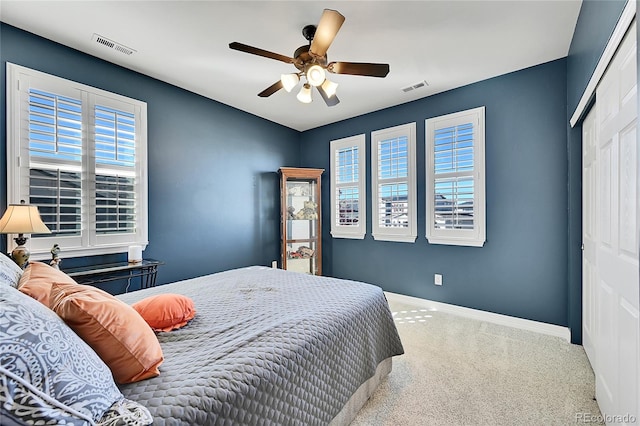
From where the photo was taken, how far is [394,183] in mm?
4023

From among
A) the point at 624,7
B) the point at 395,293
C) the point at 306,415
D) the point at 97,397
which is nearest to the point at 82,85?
the point at 97,397

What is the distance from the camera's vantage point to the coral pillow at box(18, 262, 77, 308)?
1074 mm

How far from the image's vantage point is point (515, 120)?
3.10m

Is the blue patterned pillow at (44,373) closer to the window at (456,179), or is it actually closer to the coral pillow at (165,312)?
the coral pillow at (165,312)

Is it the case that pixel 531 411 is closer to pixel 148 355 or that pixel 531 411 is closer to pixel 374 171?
pixel 148 355

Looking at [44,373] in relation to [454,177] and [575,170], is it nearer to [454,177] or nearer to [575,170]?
[575,170]

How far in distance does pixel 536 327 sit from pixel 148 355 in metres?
3.46

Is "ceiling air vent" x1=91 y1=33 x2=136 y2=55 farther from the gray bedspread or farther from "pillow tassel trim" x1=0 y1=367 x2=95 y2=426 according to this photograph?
"pillow tassel trim" x1=0 y1=367 x2=95 y2=426

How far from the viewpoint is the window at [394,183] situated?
12.6ft

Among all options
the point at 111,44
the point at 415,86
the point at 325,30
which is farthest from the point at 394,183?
the point at 111,44

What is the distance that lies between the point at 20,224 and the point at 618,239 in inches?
142

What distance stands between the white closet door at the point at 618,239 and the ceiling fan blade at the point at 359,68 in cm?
124

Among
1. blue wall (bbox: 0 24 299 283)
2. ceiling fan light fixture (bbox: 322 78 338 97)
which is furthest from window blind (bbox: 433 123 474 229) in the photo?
blue wall (bbox: 0 24 299 283)

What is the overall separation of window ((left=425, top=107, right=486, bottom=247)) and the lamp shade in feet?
12.4
